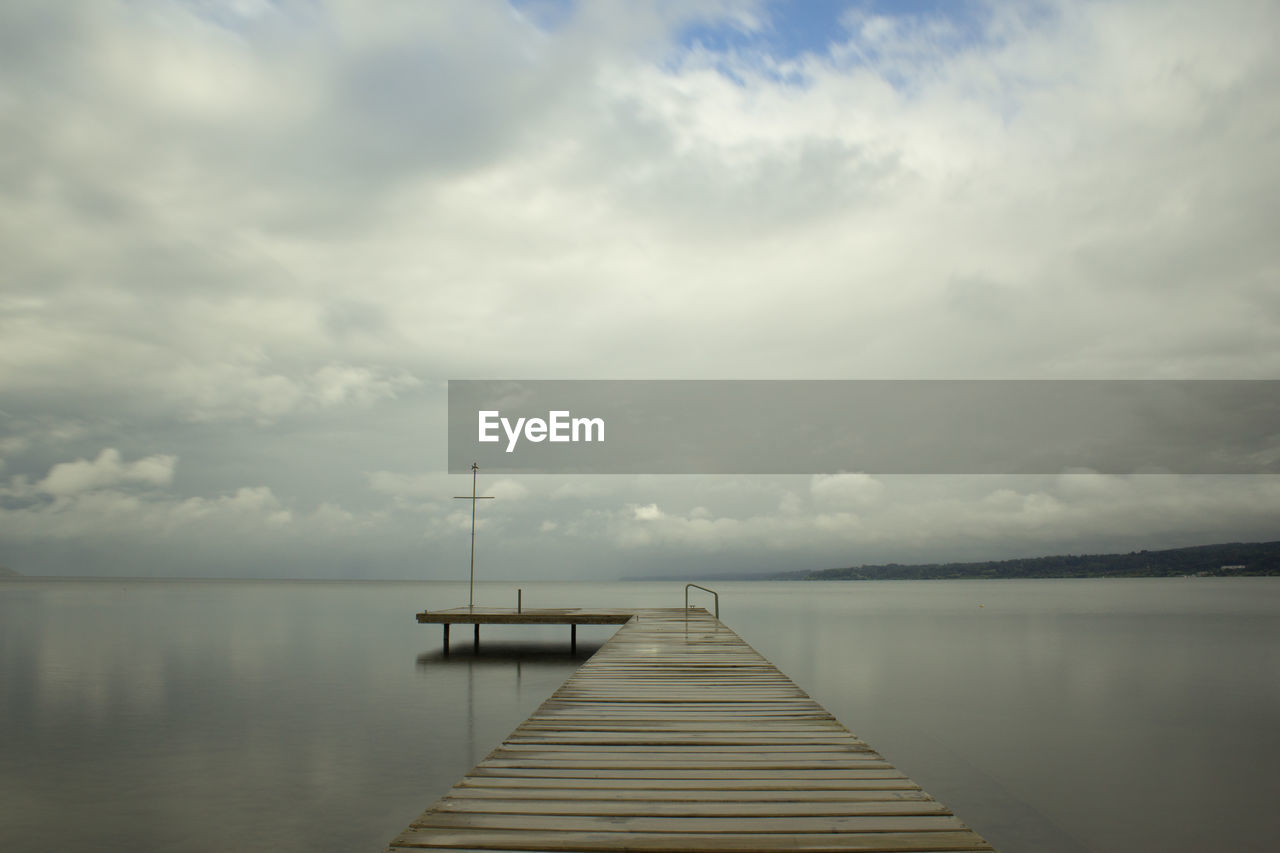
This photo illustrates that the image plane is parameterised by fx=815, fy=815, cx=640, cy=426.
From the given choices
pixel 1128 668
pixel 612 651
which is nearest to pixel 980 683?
pixel 1128 668

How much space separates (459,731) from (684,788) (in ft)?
47.1

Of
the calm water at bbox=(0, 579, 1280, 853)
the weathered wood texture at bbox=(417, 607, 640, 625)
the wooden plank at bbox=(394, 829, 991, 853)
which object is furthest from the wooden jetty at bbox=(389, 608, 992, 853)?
the weathered wood texture at bbox=(417, 607, 640, 625)

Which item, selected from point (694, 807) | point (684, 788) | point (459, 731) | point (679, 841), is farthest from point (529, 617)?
point (679, 841)

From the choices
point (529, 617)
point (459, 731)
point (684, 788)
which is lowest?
point (459, 731)

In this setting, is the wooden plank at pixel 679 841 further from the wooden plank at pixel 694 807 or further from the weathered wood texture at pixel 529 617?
the weathered wood texture at pixel 529 617

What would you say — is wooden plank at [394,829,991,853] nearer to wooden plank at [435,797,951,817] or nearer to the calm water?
wooden plank at [435,797,951,817]

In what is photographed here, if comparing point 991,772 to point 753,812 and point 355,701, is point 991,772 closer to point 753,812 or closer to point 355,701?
point 753,812

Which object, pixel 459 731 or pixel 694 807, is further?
pixel 459 731

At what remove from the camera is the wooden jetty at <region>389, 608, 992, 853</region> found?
4180 millimetres

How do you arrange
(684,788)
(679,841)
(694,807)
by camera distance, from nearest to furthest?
(679,841), (694,807), (684,788)

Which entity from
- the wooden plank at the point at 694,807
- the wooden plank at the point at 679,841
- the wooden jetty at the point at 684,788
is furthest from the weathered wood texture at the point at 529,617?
the wooden plank at the point at 679,841

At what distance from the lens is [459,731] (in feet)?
59.3

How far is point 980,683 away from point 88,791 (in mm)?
24316

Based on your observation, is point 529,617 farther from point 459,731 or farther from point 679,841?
point 679,841
